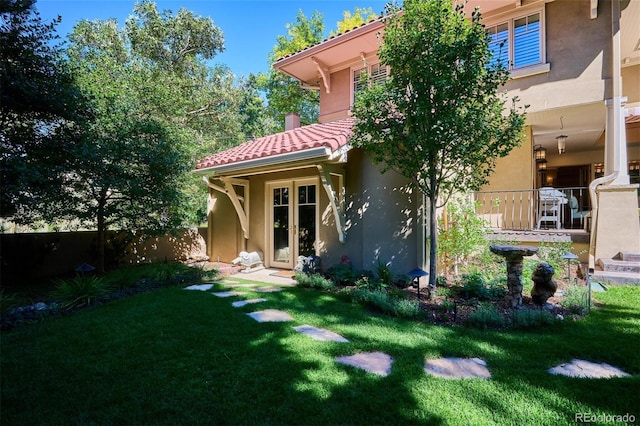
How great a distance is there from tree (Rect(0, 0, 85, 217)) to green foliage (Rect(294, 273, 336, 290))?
16.2 ft

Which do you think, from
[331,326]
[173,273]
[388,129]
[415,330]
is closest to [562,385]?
[415,330]

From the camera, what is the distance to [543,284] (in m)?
4.70

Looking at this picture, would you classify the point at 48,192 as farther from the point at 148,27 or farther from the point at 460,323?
the point at 148,27

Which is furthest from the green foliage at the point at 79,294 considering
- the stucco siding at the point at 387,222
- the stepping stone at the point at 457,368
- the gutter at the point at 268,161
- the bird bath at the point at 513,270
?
the bird bath at the point at 513,270

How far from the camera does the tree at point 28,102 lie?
5055 mm

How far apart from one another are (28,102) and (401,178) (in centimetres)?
724

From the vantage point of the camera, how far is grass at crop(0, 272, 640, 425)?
223 cm

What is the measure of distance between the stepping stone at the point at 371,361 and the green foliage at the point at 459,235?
159 inches

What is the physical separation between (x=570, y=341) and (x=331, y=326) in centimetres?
278

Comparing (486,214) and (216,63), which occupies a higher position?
(216,63)

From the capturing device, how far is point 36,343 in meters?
3.55

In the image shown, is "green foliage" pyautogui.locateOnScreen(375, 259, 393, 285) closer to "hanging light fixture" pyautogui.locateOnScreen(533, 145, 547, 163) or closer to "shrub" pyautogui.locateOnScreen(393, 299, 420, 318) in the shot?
"shrub" pyautogui.locateOnScreen(393, 299, 420, 318)

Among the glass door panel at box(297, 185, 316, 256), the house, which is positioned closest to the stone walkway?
the house

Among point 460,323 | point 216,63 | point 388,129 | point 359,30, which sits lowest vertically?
point 460,323
